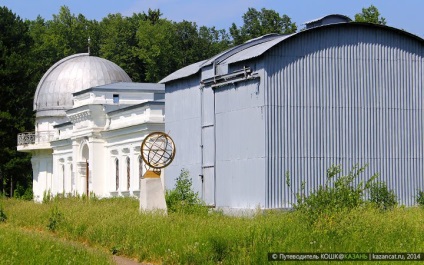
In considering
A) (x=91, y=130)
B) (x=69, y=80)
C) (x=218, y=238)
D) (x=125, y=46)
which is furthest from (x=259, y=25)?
(x=218, y=238)

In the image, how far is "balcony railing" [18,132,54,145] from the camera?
63.1 m

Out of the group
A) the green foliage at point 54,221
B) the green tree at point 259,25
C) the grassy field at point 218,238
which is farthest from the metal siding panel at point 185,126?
the green tree at point 259,25

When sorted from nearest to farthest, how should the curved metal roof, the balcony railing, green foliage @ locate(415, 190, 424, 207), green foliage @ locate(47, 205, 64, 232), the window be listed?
green foliage @ locate(47, 205, 64, 232) < green foliage @ locate(415, 190, 424, 207) < the curved metal roof < the window < the balcony railing

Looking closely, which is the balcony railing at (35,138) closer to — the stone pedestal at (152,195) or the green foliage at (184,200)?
the green foliage at (184,200)

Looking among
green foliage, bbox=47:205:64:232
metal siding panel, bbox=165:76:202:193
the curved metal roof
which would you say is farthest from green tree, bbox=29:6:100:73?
green foliage, bbox=47:205:64:232

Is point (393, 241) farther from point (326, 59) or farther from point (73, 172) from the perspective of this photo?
point (73, 172)

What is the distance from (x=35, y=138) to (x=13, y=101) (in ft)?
10.5

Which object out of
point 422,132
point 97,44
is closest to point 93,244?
point 422,132

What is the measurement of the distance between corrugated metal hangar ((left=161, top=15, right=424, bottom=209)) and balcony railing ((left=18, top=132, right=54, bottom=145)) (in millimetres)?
32156

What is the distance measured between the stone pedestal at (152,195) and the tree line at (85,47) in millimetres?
36162

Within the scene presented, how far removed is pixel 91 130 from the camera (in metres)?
51.4

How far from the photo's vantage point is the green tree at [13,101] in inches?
2522

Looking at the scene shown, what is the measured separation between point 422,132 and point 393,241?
12952mm

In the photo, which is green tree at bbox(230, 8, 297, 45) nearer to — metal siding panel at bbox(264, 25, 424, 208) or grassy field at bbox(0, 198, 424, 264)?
metal siding panel at bbox(264, 25, 424, 208)
